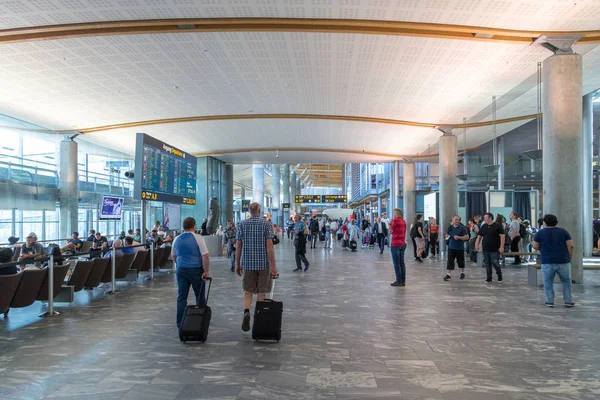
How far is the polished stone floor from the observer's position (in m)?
3.82

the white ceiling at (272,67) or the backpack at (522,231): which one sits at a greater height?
the white ceiling at (272,67)

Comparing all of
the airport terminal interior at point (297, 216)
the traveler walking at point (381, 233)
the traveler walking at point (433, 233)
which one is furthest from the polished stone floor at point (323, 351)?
the traveler walking at point (381, 233)

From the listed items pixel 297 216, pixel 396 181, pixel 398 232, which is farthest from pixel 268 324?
pixel 396 181

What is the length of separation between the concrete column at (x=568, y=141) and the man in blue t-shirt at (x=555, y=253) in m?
3.22

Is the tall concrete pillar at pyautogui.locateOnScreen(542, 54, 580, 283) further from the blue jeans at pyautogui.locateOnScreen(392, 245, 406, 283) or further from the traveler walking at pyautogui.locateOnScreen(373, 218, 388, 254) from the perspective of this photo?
the traveler walking at pyautogui.locateOnScreen(373, 218, 388, 254)

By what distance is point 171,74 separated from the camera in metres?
12.4

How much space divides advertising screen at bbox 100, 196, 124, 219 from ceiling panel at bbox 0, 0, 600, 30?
1199 cm

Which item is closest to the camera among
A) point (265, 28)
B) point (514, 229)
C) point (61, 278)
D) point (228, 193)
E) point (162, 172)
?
point (61, 278)

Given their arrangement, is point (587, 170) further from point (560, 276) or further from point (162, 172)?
point (162, 172)

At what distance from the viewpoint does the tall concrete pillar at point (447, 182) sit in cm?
1961

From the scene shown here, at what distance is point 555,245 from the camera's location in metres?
7.32

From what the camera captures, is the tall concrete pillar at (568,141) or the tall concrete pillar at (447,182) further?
the tall concrete pillar at (447,182)

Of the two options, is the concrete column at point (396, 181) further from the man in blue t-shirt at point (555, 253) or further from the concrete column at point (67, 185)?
the man in blue t-shirt at point (555, 253)

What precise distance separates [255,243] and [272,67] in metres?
7.55
